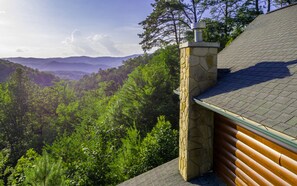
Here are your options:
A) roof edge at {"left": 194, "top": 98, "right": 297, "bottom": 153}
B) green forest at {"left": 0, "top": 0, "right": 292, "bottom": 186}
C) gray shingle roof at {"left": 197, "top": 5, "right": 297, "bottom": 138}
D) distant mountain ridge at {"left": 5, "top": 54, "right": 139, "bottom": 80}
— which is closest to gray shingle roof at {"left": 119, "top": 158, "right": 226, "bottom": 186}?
gray shingle roof at {"left": 197, "top": 5, "right": 297, "bottom": 138}

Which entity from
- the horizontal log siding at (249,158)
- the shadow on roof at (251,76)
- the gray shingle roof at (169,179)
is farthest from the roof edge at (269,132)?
the gray shingle roof at (169,179)

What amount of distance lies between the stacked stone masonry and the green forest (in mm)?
3384

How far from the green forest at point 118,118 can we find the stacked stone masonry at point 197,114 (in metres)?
3.38

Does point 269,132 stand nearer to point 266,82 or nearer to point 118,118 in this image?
point 266,82

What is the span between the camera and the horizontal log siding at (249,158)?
9.05 feet

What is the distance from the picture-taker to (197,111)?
4.71m

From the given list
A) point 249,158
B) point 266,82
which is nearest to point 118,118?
point 249,158

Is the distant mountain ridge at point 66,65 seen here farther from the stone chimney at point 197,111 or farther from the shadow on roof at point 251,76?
the shadow on roof at point 251,76

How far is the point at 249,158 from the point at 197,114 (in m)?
1.43

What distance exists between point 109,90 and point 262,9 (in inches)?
1203

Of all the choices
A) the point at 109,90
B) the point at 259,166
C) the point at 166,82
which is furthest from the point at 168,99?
the point at 109,90

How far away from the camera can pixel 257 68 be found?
13.9 ft

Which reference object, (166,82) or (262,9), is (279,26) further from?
(262,9)

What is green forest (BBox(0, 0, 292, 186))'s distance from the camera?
29.5 ft
